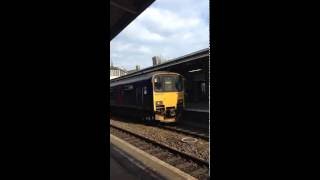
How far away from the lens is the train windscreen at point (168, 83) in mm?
14438

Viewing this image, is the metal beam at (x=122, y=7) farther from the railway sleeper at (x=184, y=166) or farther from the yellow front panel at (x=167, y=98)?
the yellow front panel at (x=167, y=98)

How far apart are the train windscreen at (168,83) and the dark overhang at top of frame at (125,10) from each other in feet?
22.5

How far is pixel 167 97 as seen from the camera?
14617 mm

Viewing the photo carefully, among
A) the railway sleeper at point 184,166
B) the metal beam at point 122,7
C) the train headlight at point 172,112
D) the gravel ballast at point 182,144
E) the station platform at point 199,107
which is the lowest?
the railway sleeper at point 184,166

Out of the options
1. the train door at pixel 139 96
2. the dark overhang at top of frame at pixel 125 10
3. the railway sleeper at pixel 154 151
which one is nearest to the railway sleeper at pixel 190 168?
the railway sleeper at pixel 154 151

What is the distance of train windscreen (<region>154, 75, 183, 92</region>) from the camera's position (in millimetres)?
14438

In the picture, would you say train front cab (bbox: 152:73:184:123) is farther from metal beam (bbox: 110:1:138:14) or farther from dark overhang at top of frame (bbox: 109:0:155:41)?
metal beam (bbox: 110:1:138:14)

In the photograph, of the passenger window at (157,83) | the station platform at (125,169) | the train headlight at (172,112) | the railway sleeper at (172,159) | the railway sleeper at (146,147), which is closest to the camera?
the station platform at (125,169)

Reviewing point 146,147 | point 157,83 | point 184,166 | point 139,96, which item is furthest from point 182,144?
point 139,96
